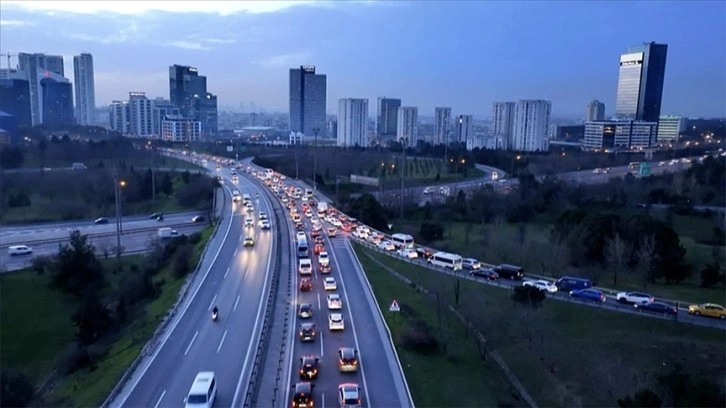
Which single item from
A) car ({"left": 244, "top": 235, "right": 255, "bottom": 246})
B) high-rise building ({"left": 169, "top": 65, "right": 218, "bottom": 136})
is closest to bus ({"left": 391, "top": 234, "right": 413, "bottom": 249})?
car ({"left": 244, "top": 235, "right": 255, "bottom": 246})

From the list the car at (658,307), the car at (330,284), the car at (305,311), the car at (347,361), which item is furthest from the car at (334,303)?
the car at (658,307)

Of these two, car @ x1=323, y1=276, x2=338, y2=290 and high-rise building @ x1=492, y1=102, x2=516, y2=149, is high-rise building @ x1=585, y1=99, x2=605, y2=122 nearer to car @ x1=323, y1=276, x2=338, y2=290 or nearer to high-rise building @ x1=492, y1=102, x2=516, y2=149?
high-rise building @ x1=492, y1=102, x2=516, y2=149

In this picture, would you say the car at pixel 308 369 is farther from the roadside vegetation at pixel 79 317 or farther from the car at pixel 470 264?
the car at pixel 470 264

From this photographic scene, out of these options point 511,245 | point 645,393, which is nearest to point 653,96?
point 511,245

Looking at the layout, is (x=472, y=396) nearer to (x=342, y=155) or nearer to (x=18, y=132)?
(x=342, y=155)

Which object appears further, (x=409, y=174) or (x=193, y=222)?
(x=409, y=174)

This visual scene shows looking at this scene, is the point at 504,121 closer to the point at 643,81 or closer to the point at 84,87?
the point at 643,81
